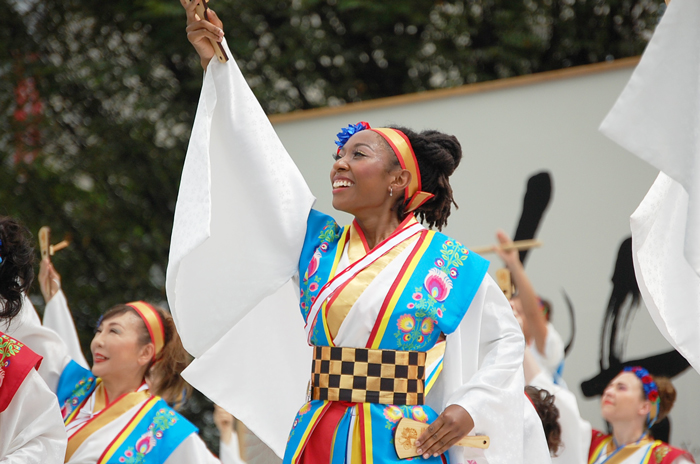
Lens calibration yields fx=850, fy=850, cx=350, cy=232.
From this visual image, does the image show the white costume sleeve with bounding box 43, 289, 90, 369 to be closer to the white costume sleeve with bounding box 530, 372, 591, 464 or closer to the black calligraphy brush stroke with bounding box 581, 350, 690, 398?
the white costume sleeve with bounding box 530, 372, 591, 464

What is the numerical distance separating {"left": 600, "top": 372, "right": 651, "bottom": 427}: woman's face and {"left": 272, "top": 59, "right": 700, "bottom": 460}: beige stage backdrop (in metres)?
0.73

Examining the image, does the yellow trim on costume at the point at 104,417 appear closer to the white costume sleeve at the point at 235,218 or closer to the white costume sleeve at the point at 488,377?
the white costume sleeve at the point at 235,218

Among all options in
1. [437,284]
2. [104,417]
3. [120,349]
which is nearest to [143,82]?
[120,349]

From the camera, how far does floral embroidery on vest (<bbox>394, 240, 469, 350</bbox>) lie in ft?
6.68

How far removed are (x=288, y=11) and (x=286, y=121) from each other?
1201 mm

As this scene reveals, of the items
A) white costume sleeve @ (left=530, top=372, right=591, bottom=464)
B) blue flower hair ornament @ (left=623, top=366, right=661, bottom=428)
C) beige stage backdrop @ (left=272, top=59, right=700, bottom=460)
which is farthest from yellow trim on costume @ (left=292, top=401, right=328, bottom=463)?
beige stage backdrop @ (left=272, top=59, right=700, bottom=460)

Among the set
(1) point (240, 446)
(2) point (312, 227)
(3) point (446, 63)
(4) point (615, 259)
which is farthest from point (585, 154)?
(2) point (312, 227)

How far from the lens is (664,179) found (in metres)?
2.17

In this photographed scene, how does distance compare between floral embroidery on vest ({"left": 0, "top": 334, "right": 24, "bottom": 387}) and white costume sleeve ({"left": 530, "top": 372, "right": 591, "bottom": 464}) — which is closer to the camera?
floral embroidery on vest ({"left": 0, "top": 334, "right": 24, "bottom": 387})

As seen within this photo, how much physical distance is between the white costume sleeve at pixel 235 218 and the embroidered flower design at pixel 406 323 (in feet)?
1.35

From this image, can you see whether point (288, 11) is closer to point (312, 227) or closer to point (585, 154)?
point (585, 154)

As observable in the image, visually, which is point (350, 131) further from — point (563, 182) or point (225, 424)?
point (563, 182)

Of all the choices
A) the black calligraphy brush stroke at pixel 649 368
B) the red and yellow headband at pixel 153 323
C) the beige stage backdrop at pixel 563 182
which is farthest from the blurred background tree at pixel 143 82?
the red and yellow headband at pixel 153 323

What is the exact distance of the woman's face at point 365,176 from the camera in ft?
7.31
